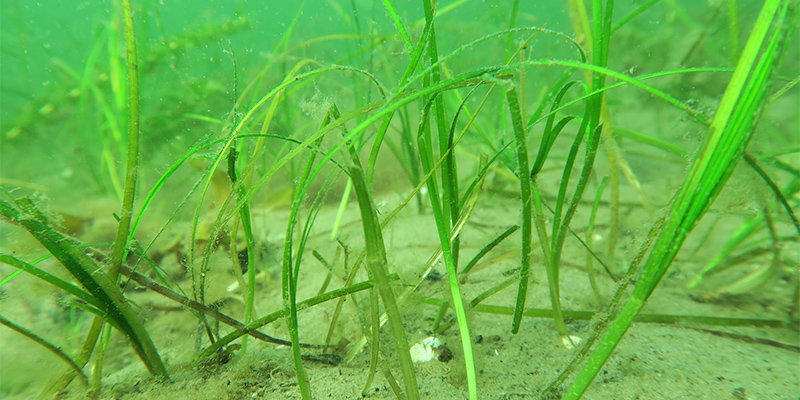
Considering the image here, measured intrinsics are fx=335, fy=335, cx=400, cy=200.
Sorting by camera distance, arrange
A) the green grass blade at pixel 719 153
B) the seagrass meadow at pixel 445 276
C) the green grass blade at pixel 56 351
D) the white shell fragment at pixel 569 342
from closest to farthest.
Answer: the green grass blade at pixel 719 153 → the seagrass meadow at pixel 445 276 → the green grass blade at pixel 56 351 → the white shell fragment at pixel 569 342

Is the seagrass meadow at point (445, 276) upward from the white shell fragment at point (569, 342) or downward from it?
upward

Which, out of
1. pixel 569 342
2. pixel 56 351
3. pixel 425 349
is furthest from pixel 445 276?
pixel 56 351

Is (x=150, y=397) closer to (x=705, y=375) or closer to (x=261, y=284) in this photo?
(x=261, y=284)

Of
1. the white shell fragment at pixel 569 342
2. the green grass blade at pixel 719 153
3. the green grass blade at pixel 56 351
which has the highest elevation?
the green grass blade at pixel 719 153

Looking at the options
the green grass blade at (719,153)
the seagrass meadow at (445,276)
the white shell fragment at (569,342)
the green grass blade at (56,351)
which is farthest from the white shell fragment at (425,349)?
the green grass blade at (56,351)

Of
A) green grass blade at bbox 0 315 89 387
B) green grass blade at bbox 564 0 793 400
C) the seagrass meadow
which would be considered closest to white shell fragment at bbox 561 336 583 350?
the seagrass meadow

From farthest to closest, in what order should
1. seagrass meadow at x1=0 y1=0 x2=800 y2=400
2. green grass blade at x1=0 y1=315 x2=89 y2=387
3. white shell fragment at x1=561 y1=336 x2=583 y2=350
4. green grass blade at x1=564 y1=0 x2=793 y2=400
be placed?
white shell fragment at x1=561 y1=336 x2=583 y2=350 < green grass blade at x1=0 y1=315 x2=89 y2=387 < seagrass meadow at x1=0 y1=0 x2=800 y2=400 < green grass blade at x1=564 y1=0 x2=793 y2=400

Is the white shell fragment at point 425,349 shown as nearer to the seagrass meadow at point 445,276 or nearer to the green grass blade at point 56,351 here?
the seagrass meadow at point 445,276

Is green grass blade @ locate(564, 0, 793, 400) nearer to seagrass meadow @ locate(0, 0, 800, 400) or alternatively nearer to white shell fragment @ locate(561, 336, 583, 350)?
seagrass meadow @ locate(0, 0, 800, 400)

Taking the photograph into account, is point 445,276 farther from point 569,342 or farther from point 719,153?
point 719,153
